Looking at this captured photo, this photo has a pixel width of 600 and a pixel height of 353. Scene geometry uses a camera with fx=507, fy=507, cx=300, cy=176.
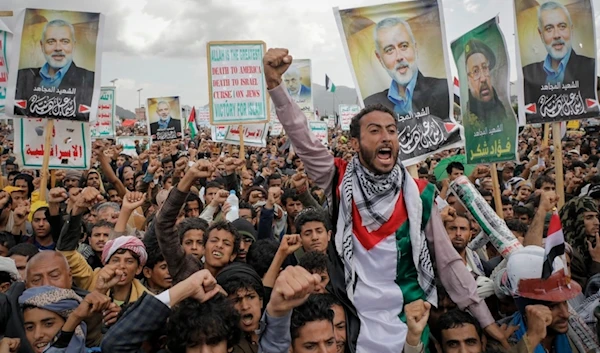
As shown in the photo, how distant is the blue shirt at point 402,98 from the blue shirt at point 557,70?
85.1 inches

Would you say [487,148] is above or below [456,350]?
above

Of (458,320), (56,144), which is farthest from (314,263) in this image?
(56,144)

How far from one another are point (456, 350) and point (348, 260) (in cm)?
88

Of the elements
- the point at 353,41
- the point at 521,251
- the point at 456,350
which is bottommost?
the point at 456,350

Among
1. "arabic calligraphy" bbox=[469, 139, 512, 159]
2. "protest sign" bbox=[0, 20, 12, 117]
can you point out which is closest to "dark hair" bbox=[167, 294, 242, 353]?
"arabic calligraphy" bbox=[469, 139, 512, 159]

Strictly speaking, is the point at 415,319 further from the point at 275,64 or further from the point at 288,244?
the point at 275,64

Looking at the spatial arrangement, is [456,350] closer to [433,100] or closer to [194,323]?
[194,323]

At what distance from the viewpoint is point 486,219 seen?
9.95ft

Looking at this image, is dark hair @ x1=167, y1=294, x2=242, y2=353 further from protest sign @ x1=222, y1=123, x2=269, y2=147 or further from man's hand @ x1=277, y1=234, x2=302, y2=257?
protest sign @ x1=222, y1=123, x2=269, y2=147

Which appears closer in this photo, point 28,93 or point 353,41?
point 353,41

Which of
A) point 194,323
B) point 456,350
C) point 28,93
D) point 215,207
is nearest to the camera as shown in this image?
point 194,323

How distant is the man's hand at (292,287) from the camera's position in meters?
1.87

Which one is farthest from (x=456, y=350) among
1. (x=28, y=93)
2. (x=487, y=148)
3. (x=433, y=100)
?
(x=28, y=93)

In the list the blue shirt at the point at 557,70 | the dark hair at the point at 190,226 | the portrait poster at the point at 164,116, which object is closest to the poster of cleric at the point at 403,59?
the dark hair at the point at 190,226
